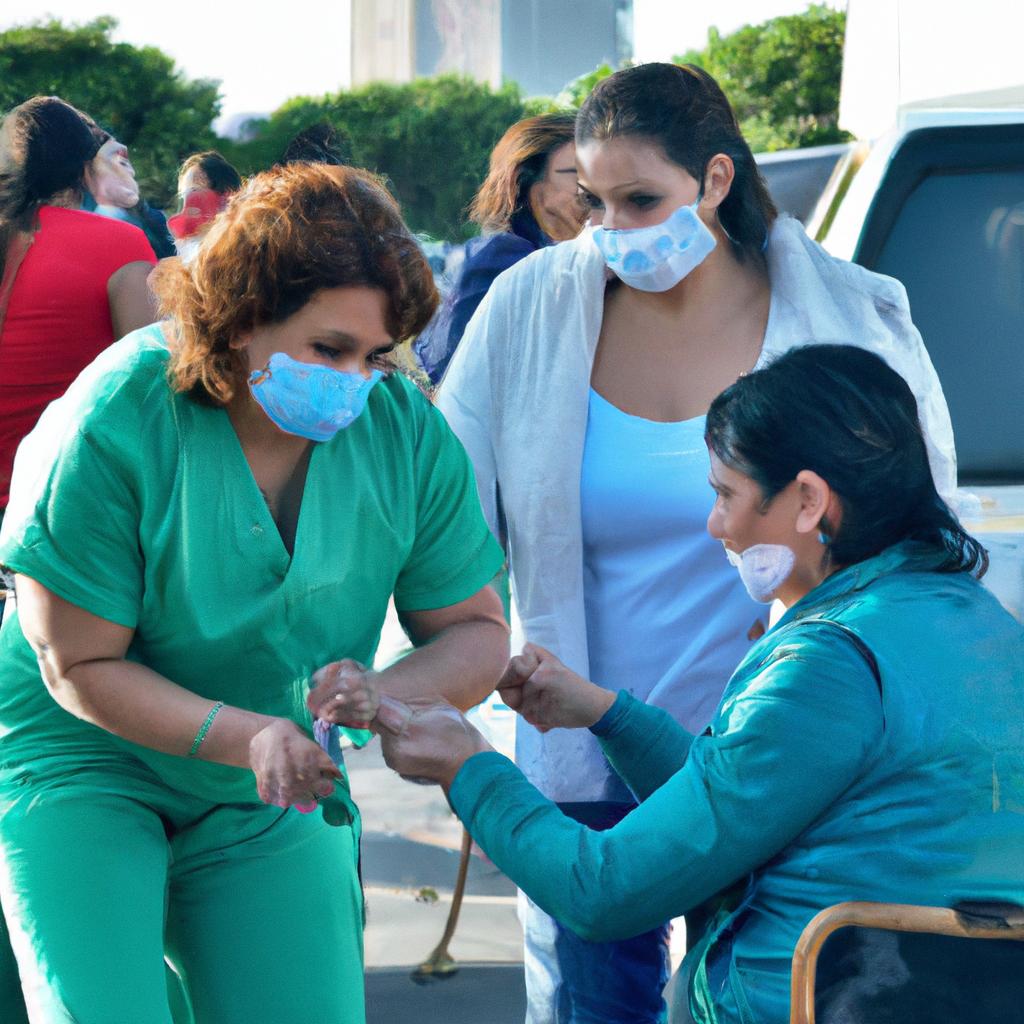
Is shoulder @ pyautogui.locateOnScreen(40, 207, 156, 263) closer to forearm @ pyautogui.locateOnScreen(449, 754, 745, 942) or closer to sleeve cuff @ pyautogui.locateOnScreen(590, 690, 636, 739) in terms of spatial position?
sleeve cuff @ pyautogui.locateOnScreen(590, 690, 636, 739)

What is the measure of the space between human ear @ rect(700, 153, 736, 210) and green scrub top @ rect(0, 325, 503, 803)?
793 mm

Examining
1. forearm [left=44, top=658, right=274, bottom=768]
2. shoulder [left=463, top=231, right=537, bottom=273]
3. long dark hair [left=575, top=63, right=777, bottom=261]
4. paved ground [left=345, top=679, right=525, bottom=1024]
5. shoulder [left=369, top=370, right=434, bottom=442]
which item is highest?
long dark hair [left=575, top=63, right=777, bottom=261]

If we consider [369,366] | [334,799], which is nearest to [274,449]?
[369,366]

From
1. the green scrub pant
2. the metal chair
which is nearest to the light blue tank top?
the green scrub pant

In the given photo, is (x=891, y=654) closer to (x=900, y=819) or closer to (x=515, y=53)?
(x=900, y=819)

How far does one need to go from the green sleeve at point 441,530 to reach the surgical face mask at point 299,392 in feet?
0.73

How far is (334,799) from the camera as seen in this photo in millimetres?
2285

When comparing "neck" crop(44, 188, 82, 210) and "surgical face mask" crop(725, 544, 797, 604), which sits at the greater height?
"neck" crop(44, 188, 82, 210)

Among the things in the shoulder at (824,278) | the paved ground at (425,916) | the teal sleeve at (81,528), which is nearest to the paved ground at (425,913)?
the paved ground at (425,916)

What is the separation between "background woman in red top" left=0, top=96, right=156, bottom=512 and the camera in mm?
3951

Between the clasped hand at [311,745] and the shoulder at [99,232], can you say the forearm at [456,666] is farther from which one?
the shoulder at [99,232]

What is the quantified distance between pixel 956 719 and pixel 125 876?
42.2 inches

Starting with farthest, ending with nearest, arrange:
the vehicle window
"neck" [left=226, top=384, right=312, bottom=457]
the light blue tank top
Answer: the vehicle window, the light blue tank top, "neck" [left=226, top=384, right=312, bottom=457]

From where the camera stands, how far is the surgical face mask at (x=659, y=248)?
9.40ft
